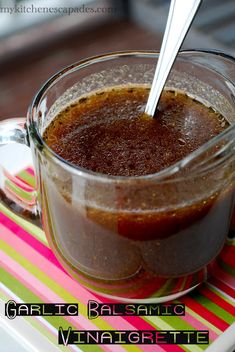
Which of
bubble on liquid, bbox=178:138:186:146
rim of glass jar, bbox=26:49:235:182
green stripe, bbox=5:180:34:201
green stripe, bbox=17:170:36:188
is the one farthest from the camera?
green stripe, bbox=17:170:36:188

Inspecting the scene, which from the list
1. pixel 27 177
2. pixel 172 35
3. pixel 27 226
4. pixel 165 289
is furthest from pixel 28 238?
pixel 172 35

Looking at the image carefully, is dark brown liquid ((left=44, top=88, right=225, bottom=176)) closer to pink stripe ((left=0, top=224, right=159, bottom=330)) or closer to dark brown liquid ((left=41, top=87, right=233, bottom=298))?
dark brown liquid ((left=41, top=87, right=233, bottom=298))

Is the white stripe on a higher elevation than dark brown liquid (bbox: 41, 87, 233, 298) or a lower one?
lower

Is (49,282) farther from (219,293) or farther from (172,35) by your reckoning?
(172,35)

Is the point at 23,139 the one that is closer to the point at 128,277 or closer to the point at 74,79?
the point at 74,79

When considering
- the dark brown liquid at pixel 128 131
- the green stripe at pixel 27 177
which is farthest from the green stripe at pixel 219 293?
the green stripe at pixel 27 177

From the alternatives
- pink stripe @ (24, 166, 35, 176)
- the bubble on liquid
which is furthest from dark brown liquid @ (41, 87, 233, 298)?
pink stripe @ (24, 166, 35, 176)

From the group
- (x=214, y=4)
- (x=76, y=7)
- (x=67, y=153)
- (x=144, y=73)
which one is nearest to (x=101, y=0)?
(x=76, y=7)

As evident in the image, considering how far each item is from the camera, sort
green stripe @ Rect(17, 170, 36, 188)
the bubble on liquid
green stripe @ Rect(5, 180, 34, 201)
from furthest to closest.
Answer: green stripe @ Rect(17, 170, 36, 188) → green stripe @ Rect(5, 180, 34, 201) → the bubble on liquid
